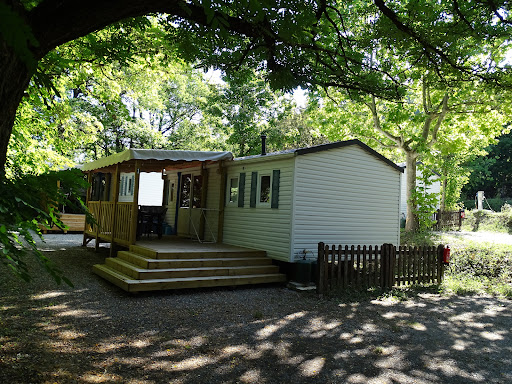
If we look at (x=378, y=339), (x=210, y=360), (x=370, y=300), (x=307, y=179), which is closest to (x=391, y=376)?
(x=378, y=339)

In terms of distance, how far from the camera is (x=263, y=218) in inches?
424

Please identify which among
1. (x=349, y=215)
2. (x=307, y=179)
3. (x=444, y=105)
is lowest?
(x=349, y=215)

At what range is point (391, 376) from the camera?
4.31 meters

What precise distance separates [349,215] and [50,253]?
9.56m

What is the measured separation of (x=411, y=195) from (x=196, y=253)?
37.3 feet

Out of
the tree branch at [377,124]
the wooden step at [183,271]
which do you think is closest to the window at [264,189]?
the wooden step at [183,271]

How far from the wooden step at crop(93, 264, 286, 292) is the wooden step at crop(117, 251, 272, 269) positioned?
454mm

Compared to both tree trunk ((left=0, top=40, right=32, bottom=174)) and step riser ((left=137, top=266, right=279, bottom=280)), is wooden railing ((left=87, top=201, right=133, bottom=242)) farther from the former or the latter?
tree trunk ((left=0, top=40, right=32, bottom=174))

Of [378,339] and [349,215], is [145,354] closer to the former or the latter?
[378,339]

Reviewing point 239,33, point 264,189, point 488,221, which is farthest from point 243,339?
point 488,221

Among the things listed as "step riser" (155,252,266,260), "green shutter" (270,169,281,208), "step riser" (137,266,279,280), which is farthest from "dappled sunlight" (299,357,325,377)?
"green shutter" (270,169,281,208)

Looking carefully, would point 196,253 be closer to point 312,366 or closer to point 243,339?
point 243,339

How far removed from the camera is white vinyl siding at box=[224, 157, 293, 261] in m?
10.0

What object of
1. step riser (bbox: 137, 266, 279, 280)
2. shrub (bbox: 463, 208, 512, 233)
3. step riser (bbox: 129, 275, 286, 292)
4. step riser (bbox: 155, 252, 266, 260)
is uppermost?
shrub (bbox: 463, 208, 512, 233)
